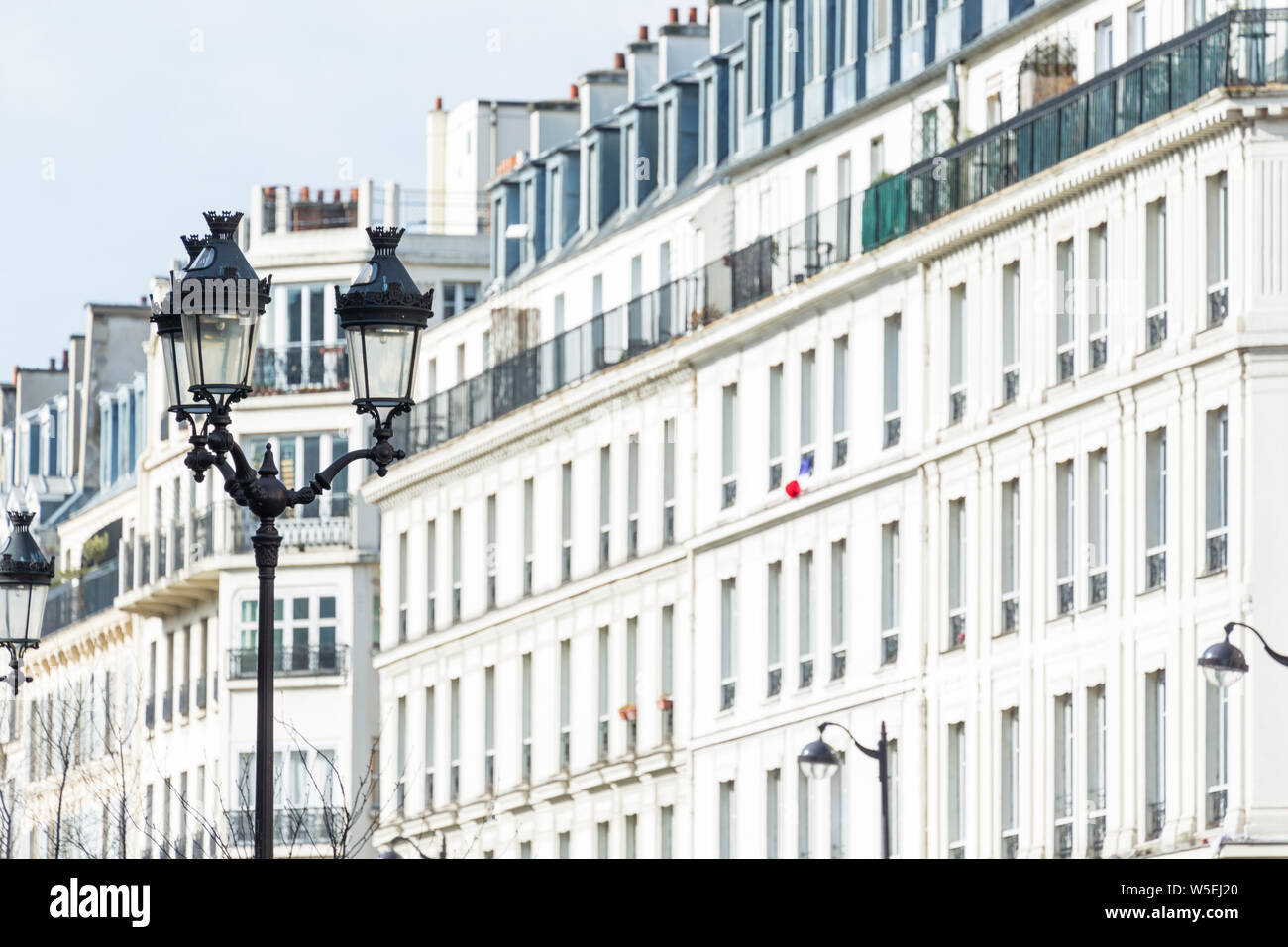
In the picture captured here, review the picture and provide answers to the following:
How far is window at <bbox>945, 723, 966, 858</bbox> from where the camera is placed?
61594mm

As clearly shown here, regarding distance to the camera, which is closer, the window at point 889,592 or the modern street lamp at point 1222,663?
the modern street lamp at point 1222,663

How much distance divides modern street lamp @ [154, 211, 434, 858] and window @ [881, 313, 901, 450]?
39819 millimetres

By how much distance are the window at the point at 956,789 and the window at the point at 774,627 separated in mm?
6804

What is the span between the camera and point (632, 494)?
251ft

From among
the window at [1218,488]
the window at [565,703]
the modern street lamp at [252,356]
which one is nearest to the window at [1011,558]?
the window at [1218,488]

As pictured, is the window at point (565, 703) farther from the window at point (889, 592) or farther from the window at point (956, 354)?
the window at point (956, 354)

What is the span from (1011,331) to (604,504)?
53.9 feet

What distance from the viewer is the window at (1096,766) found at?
57156 mm

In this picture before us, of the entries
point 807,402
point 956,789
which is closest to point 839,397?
point 807,402

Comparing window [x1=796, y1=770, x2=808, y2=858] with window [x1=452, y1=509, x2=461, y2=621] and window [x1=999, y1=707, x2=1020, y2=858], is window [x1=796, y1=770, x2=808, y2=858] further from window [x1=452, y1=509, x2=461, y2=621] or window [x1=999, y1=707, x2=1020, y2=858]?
window [x1=452, y1=509, x2=461, y2=621]

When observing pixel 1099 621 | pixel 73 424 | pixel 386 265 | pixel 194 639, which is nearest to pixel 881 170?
pixel 1099 621

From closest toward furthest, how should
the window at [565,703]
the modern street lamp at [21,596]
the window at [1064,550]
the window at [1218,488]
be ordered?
the modern street lamp at [21,596] < the window at [1218,488] < the window at [1064,550] < the window at [565,703]

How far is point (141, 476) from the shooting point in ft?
346

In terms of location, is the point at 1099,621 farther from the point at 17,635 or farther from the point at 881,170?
the point at 17,635
